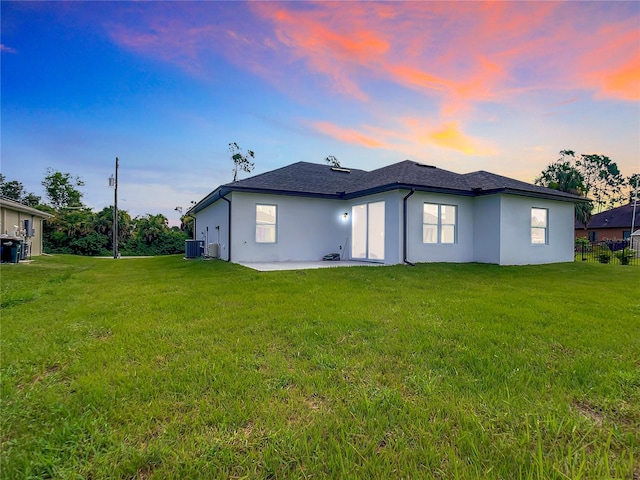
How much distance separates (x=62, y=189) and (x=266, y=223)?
33.2 metres

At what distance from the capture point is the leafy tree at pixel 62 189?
31.8m

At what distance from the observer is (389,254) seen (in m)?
10.3

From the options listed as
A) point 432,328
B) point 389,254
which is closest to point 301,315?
point 432,328

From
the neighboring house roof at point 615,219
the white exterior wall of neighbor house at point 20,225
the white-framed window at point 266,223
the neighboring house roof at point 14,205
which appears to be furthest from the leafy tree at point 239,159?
the neighboring house roof at point 615,219

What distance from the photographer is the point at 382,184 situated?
34.5 ft

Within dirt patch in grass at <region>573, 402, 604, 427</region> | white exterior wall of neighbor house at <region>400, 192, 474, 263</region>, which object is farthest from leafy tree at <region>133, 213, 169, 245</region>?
dirt patch in grass at <region>573, 402, 604, 427</region>

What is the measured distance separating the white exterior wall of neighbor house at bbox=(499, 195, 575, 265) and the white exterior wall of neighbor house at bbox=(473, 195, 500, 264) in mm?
154

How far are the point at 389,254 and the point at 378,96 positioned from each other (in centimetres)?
566

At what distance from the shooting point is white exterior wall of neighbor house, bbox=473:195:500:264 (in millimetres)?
10570

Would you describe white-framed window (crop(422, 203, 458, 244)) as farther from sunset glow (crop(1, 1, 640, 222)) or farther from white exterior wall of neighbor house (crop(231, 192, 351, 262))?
sunset glow (crop(1, 1, 640, 222))

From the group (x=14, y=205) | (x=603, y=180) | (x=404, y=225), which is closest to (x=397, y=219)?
(x=404, y=225)

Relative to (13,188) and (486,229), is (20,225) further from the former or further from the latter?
(13,188)

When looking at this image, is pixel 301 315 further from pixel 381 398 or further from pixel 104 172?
pixel 104 172

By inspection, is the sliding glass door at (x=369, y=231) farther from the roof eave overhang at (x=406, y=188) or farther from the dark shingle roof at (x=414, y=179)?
the dark shingle roof at (x=414, y=179)
